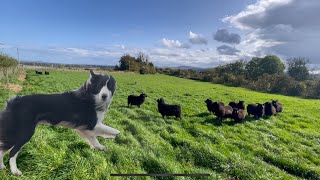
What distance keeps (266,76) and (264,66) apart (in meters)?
22.4

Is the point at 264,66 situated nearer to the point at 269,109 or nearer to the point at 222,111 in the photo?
the point at 269,109

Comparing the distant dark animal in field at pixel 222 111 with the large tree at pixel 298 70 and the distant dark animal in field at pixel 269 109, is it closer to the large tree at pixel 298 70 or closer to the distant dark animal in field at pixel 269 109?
the distant dark animal in field at pixel 269 109

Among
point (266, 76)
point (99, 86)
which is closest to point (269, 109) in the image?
point (99, 86)

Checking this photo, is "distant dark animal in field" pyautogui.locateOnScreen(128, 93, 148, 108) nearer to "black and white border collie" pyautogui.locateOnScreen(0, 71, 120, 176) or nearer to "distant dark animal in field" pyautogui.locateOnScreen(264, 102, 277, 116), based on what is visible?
"distant dark animal in field" pyautogui.locateOnScreen(264, 102, 277, 116)

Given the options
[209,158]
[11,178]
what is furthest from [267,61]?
[11,178]

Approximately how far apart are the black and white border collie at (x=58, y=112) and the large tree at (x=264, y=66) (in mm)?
72747

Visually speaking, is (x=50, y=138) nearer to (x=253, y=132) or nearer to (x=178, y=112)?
(x=178, y=112)

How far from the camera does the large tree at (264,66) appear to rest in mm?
73875

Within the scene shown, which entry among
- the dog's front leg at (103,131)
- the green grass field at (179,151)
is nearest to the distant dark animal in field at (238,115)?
the green grass field at (179,151)

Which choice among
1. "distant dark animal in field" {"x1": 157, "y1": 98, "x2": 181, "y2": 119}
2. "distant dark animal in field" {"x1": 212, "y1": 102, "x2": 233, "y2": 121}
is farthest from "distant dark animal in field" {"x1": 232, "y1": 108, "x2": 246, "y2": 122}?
"distant dark animal in field" {"x1": 157, "y1": 98, "x2": 181, "y2": 119}

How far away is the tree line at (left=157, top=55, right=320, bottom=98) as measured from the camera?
151 ft

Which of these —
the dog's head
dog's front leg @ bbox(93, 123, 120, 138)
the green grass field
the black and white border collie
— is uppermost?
the dog's head

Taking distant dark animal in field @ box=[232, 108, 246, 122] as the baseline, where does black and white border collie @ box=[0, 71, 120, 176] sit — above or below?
above

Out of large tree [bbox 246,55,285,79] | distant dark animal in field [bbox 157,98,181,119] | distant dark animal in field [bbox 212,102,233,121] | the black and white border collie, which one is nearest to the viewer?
the black and white border collie
